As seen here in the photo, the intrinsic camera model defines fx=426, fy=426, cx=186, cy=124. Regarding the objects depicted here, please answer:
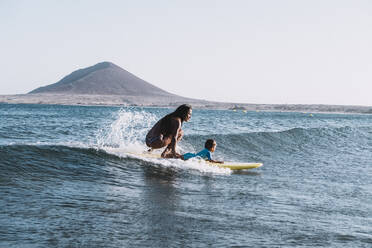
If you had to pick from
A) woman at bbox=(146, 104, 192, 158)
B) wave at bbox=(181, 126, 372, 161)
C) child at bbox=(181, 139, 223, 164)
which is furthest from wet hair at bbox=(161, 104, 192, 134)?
wave at bbox=(181, 126, 372, 161)

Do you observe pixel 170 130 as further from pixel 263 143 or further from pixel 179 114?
pixel 263 143

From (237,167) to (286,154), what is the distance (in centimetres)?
599

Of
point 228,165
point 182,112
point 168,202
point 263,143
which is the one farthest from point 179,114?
point 263,143

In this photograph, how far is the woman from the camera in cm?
1132

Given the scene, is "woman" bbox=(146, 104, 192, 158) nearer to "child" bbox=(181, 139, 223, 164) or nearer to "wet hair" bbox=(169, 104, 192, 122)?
"wet hair" bbox=(169, 104, 192, 122)

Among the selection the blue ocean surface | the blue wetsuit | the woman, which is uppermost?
the woman

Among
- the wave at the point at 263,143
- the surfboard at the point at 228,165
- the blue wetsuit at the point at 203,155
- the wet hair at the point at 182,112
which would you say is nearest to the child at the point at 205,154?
the blue wetsuit at the point at 203,155

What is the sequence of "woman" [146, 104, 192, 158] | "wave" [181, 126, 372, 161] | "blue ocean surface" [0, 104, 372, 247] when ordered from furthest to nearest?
"wave" [181, 126, 372, 161], "woman" [146, 104, 192, 158], "blue ocean surface" [0, 104, 372, 247]

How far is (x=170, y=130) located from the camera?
11422 mm

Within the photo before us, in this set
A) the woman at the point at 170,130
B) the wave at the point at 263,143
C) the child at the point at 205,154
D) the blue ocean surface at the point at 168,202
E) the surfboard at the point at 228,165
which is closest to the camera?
the blue ocean surface at the point at 168,202

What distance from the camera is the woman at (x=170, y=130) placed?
446 inches

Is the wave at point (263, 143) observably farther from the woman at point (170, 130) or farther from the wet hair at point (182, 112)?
the wet hair at point (182, 112)

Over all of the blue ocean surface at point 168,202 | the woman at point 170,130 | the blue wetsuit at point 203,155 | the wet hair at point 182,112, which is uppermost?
the wet hair at point 182,112

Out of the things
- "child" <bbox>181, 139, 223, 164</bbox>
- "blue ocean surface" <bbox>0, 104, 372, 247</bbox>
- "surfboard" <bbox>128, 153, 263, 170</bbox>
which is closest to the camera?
"blue ocean surface" <bbox>0, 104, 372, 247</bbox>
